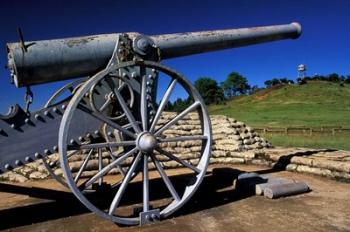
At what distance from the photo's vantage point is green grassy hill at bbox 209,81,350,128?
41.8 meters

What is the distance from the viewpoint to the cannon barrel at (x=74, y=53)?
5371 millimetres

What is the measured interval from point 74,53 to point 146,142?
1.66 m

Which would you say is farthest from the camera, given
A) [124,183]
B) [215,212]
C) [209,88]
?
[209,88]

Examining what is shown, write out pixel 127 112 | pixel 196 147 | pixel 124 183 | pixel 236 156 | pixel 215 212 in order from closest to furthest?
pixel 124 183 → pixel 127 112 → pixel 215 212 → pixel 236 156 → pixel 196 147

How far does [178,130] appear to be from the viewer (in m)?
14.5

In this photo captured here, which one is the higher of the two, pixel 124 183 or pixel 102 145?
pixel 102 145

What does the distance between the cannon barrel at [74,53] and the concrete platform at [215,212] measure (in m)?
2.18

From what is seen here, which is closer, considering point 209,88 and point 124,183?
point 124,183

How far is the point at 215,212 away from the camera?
6266 mm

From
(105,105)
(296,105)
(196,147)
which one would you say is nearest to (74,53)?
(105,105)

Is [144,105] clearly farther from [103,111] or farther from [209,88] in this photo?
[209,88]

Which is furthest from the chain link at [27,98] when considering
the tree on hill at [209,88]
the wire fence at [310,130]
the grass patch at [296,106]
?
the tree on hill at [209,88]

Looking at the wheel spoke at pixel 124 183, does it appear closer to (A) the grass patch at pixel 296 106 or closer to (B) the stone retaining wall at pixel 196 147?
(B) the stone retaining wall at pixel 196 147

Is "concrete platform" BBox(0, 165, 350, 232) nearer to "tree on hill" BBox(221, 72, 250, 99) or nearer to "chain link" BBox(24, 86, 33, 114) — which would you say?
"chain link" BBox(24, 86, 33, 114)
